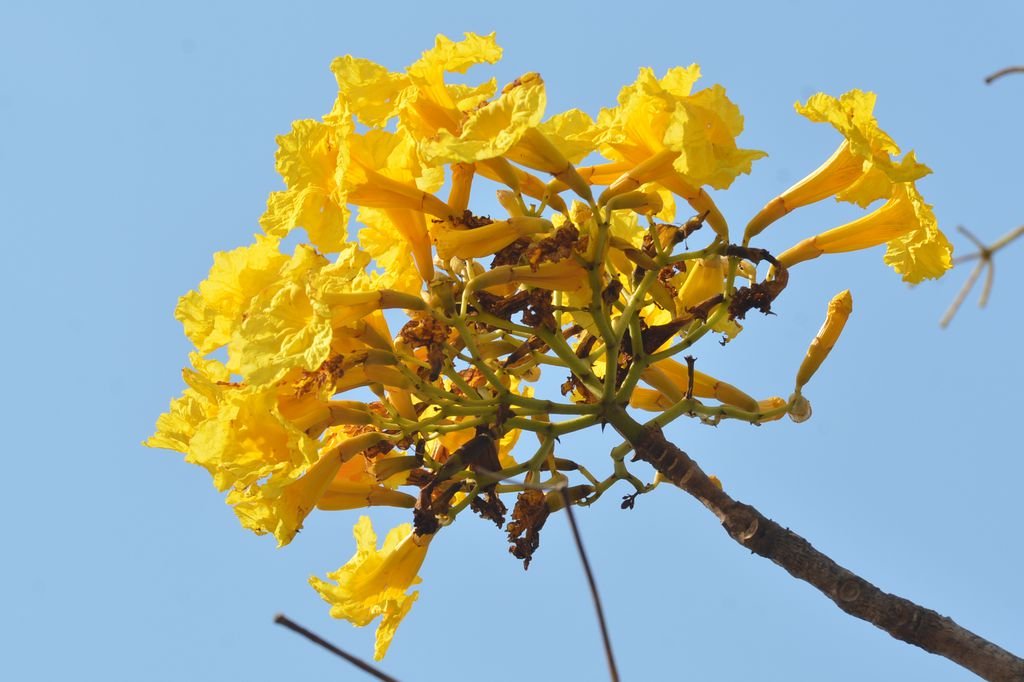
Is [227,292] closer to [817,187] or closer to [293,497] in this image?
[293,497]

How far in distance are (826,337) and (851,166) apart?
40.2 inches

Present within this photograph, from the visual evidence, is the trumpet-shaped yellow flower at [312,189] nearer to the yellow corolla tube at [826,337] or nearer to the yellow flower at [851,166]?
the yellow flower at [851,166]

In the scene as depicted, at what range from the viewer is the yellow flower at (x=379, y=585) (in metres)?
6.85

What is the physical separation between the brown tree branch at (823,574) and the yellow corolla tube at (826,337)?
928mm

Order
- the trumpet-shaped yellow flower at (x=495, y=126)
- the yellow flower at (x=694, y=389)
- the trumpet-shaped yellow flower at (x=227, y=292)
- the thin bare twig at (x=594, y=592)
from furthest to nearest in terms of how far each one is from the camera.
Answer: the yellow flower at (x=694, y=389), the trumpet-shaped yellow flower at (x=227, y=292), the trumpet-shaped yellow flower at (x=495, y=126), the thin bare twig at (x=594, y=592)

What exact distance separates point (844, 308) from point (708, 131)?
1.49 metres

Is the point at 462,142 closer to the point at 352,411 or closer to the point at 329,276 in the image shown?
the point at 329,276

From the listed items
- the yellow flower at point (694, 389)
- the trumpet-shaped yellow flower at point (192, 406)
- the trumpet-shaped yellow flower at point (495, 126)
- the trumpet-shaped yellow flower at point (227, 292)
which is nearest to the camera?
the trumpet-shaped yellow flower at point (495, 126)

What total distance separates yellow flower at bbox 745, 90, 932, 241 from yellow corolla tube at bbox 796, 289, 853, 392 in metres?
0.61

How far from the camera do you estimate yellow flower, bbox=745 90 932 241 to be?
245 inches

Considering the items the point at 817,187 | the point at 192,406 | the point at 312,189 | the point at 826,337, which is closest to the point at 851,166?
the point at 817,187

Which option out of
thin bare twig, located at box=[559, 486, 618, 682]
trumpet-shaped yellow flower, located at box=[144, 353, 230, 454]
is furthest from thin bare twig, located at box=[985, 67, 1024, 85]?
trumpet-shaped yellow flower, located at box=[144, 353, 230, 454]

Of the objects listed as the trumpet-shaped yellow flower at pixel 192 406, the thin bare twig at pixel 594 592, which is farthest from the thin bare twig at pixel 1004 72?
the trumpet-shaped yellow flower at pixel 192 406

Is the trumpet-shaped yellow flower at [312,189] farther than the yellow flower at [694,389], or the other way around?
the yellow flower at [694,389]
